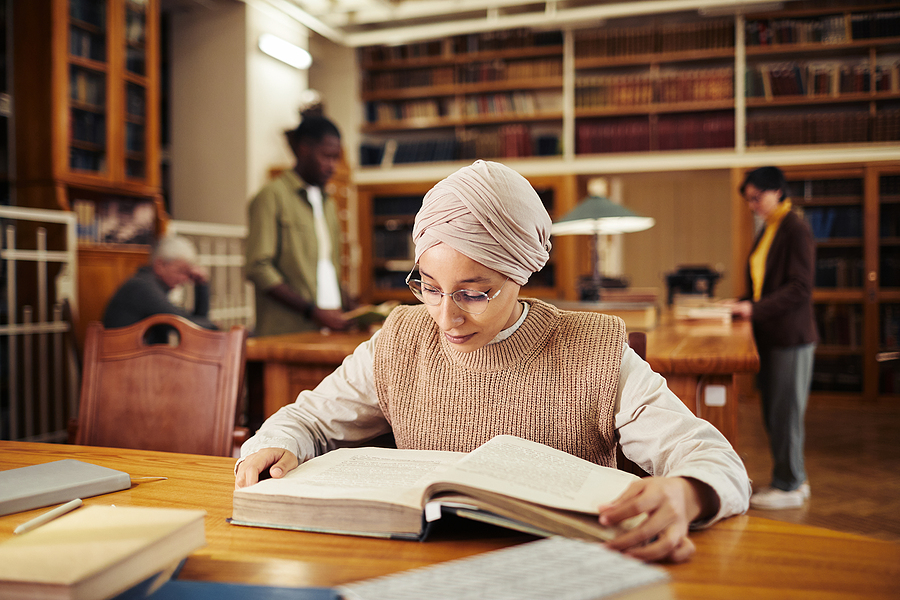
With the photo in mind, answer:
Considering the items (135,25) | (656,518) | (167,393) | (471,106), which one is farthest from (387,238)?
(656,518)

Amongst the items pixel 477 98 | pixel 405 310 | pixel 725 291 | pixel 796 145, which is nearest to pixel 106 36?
pixel 477 98

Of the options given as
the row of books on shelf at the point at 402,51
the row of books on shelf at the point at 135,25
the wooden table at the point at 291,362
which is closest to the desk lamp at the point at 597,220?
the wooden table at the point at 291,362

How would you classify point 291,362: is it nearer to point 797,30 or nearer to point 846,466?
point 846,466

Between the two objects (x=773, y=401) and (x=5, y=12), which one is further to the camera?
(x=5, y=12)

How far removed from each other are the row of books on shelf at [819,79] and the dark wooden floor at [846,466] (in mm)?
2440

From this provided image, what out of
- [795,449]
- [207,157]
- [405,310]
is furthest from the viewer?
[207,157]

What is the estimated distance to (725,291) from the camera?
→ 780cm

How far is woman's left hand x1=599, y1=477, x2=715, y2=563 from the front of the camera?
679mm

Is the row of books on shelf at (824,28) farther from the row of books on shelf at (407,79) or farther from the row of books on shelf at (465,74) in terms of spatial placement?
the row of books on shelf at (407,79)

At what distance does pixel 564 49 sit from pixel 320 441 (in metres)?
5.26

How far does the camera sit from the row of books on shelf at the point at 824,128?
517 cm

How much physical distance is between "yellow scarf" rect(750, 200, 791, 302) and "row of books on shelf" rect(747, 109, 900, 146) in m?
2.44

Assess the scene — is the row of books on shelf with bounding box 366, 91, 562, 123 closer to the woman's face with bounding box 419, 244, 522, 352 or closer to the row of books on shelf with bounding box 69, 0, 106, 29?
the row of books on shelf with bounding box 69, 0, 106, 29

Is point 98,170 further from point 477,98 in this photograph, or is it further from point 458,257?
point 458,257
